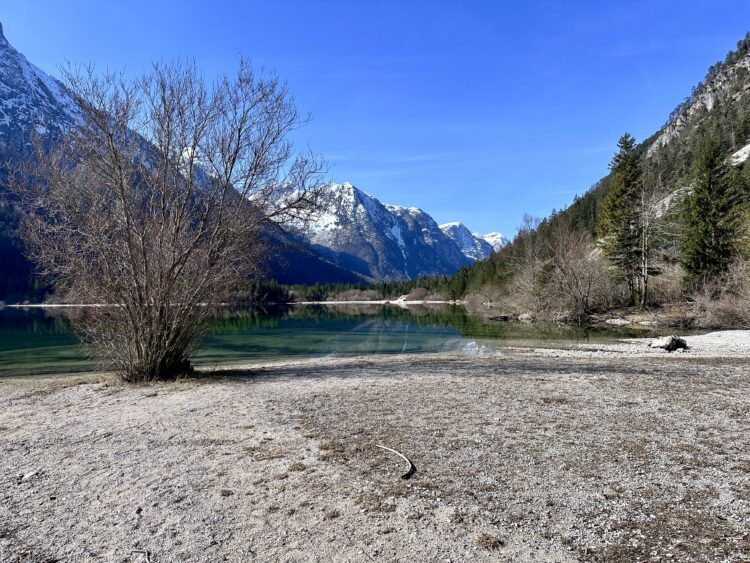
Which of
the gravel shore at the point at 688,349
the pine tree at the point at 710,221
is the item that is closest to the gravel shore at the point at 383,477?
the gravel shore at the point at 688,349

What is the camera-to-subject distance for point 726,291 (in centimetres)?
3881

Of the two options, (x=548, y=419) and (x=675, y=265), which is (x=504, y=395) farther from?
(x=675, y=265)

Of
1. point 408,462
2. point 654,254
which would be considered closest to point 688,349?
point 408,462

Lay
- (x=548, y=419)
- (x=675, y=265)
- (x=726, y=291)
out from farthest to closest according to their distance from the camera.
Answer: (x=675, y=265) → (x=726, y=291) → (x=548, y=419)

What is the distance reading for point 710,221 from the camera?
147 ft

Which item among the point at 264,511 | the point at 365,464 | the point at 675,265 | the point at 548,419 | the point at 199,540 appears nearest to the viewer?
the point at 199,540

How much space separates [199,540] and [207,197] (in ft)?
41.2

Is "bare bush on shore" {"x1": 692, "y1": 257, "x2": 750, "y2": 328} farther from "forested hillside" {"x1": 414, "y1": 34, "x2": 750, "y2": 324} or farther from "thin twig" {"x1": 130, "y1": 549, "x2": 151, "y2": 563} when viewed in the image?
"thin twig" {"x1": 130, "y1": 549, "x2": 151, "y2": 563}

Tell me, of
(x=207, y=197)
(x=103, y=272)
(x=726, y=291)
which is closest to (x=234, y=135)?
(x=207, y=197)

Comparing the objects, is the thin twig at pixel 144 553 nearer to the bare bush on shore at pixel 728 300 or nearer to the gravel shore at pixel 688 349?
the gravel shore at pixel 688 349

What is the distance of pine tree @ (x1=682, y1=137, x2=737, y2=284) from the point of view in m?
44.1

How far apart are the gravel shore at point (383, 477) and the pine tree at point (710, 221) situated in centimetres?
3960

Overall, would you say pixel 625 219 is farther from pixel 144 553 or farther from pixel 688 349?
pixel 144 553

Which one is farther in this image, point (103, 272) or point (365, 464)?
point (103, 272)
